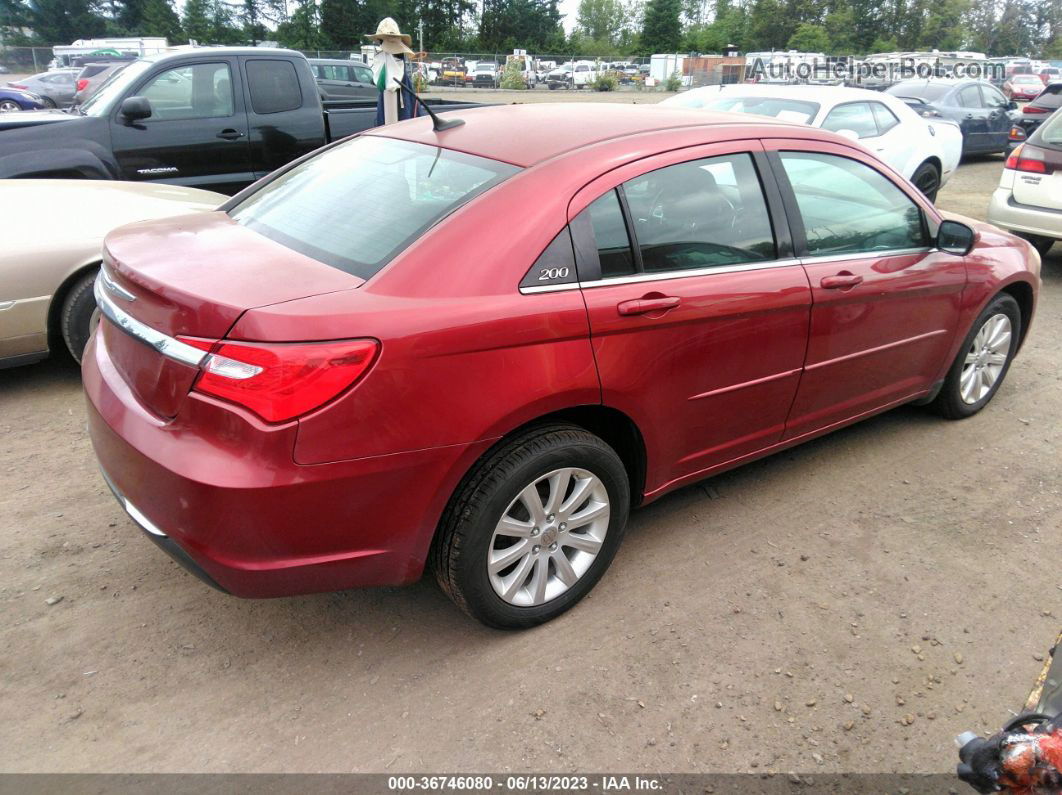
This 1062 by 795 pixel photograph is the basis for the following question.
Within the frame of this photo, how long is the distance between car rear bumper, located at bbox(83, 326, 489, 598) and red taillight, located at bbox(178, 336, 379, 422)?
50 millimetres

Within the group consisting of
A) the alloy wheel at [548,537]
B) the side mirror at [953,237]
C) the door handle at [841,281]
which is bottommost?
the alloy wheel at [548,537]

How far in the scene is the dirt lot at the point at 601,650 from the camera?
95.2 inches

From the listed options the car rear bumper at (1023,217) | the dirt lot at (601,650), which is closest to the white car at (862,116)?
the car rear bumper at (1023,217)

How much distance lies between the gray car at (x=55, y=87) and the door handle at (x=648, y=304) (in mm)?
24258

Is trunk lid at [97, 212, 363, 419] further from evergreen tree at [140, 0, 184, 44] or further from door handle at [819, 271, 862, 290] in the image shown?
evergreen tree at [140, 0, 184, 44]

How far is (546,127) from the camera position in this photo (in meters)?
3.09

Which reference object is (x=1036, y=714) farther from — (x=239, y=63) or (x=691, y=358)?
(x=239, y=63)

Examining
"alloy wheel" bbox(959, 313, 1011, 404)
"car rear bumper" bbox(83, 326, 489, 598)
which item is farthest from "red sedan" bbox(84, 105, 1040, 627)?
"alloy wheel" bbox(959, 313, 1011, 404)

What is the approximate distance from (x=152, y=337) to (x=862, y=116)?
8.38 metres

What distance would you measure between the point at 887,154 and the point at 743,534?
22.9ft

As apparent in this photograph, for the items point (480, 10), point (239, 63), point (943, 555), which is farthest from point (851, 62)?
point (480, 10)

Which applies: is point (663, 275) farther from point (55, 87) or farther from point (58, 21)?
point (58, 21)

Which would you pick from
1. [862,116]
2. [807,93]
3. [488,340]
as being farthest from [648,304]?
[862,116]

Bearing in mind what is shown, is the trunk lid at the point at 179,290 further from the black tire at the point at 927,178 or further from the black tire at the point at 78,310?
the black tire at the point at 927,178
